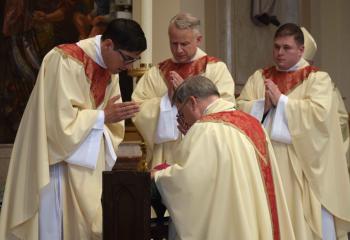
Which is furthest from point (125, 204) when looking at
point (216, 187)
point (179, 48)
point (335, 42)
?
point (335, 42)

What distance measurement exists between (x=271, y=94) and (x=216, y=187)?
1.57 meters

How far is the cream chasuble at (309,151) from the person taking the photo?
14.5ft

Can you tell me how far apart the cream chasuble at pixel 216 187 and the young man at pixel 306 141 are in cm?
136

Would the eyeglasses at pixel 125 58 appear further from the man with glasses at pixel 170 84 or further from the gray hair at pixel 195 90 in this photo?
the man with glasses at pixel 170 84

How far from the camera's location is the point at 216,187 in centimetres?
301

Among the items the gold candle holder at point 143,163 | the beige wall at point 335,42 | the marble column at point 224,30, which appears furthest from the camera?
the beige wall at point 335,42

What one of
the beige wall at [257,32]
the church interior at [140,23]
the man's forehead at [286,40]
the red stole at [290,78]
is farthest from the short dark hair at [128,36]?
the beige wall at [257,32]

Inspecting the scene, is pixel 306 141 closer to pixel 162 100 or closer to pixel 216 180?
pixel 162 100

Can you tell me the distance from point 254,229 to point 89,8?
412 cm

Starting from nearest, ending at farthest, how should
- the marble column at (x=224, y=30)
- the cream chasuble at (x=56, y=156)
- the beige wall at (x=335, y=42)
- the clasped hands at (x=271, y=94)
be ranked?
1. the cream chasuble at (x=56, y=156)
2. the clasped hands at (x=271, y=94)
3. the marble column at (x=224, y=30)
4. the beige wall at (x=335, y=42)

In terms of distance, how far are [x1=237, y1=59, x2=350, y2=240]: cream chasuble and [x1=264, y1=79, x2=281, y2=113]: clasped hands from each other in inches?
1.6

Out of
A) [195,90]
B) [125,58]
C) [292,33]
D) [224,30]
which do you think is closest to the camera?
[195,90]

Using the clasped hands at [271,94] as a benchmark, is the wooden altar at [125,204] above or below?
below

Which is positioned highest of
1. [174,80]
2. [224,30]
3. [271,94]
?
[224,30]
